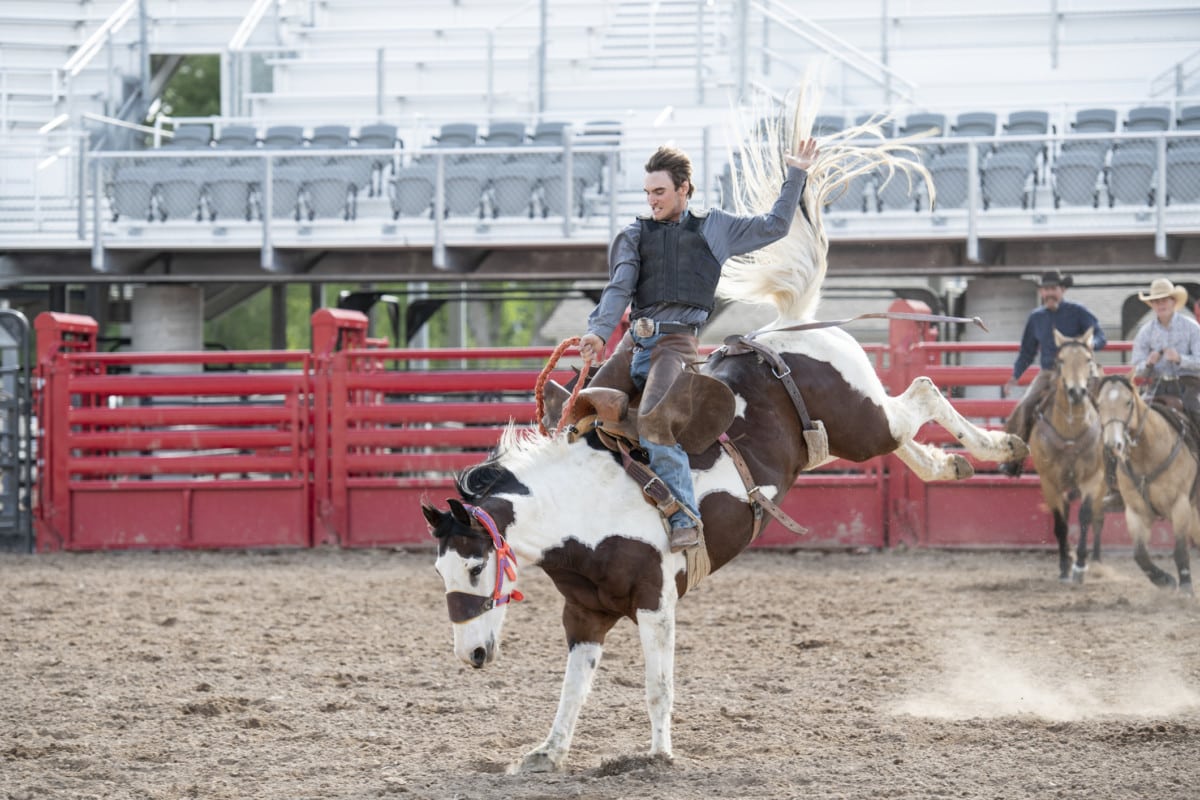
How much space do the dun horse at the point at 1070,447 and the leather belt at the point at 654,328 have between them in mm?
4715

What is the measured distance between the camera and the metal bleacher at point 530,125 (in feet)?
46.0

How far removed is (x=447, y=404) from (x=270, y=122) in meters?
9.19

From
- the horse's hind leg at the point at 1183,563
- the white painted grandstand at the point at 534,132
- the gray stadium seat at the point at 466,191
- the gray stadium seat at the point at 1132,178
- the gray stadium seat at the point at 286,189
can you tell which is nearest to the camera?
the horse's hind leg at the point at 1183,563

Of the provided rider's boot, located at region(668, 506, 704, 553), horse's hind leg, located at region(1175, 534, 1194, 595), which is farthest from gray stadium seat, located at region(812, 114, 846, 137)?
rider's boot, located at region(668, 506, 704, 553)

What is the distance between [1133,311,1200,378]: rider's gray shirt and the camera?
917cm

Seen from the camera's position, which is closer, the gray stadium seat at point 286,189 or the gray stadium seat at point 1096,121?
the gray stadium seat at point 286,189

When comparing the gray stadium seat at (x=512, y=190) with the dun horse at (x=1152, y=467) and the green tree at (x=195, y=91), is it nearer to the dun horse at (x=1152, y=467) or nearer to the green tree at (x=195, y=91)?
the dun horse at (x=1152, y=467)

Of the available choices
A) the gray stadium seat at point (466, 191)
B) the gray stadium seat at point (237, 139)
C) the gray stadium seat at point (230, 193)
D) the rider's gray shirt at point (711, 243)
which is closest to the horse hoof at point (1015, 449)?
the rider's gray shirt at point (711, 243)

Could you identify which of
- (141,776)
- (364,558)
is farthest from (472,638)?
(364,558)

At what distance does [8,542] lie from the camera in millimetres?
11672

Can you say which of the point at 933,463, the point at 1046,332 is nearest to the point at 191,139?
the point at 1046,332

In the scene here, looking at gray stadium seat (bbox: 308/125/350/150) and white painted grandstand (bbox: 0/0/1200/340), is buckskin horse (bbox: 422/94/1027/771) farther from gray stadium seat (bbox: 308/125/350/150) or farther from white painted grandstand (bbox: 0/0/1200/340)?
gray stadium seat (bbox: 308/125/350/150)

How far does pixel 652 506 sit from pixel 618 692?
155 centimetres

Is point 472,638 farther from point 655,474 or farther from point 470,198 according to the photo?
point 470,198
